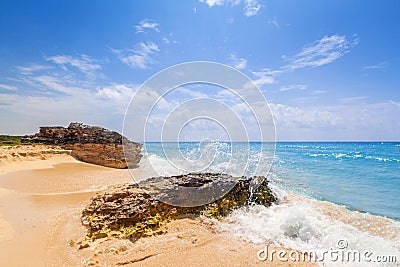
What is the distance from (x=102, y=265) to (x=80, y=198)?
5.15 meters

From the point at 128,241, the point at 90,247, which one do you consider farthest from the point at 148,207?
the point at 90,247

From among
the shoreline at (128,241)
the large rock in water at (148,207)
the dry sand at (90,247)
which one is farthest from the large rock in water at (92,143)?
the large rock in water at (148,207)

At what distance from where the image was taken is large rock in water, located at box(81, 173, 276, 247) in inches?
197

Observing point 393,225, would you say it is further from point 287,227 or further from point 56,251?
point 56,251

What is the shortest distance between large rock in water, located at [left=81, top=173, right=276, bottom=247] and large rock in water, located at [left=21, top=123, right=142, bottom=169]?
1465cm

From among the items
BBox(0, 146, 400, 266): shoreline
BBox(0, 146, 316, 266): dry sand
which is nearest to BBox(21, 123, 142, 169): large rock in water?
BBox(0, 146, 400, 266): shoreline

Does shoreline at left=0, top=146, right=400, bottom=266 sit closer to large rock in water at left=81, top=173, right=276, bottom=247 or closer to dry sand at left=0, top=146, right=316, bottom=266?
dry sand at left=0, top=146, right=316, bottom=266

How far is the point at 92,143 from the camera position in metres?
21.1

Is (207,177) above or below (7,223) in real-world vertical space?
above

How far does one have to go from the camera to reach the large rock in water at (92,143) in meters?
20.2

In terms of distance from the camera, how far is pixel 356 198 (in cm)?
1038

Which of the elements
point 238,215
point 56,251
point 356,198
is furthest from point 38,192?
point 356,198

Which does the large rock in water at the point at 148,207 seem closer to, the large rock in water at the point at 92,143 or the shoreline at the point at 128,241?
the shoreline at the point at 128,241

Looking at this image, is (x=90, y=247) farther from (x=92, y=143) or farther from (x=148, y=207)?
(x=92, y=143)
